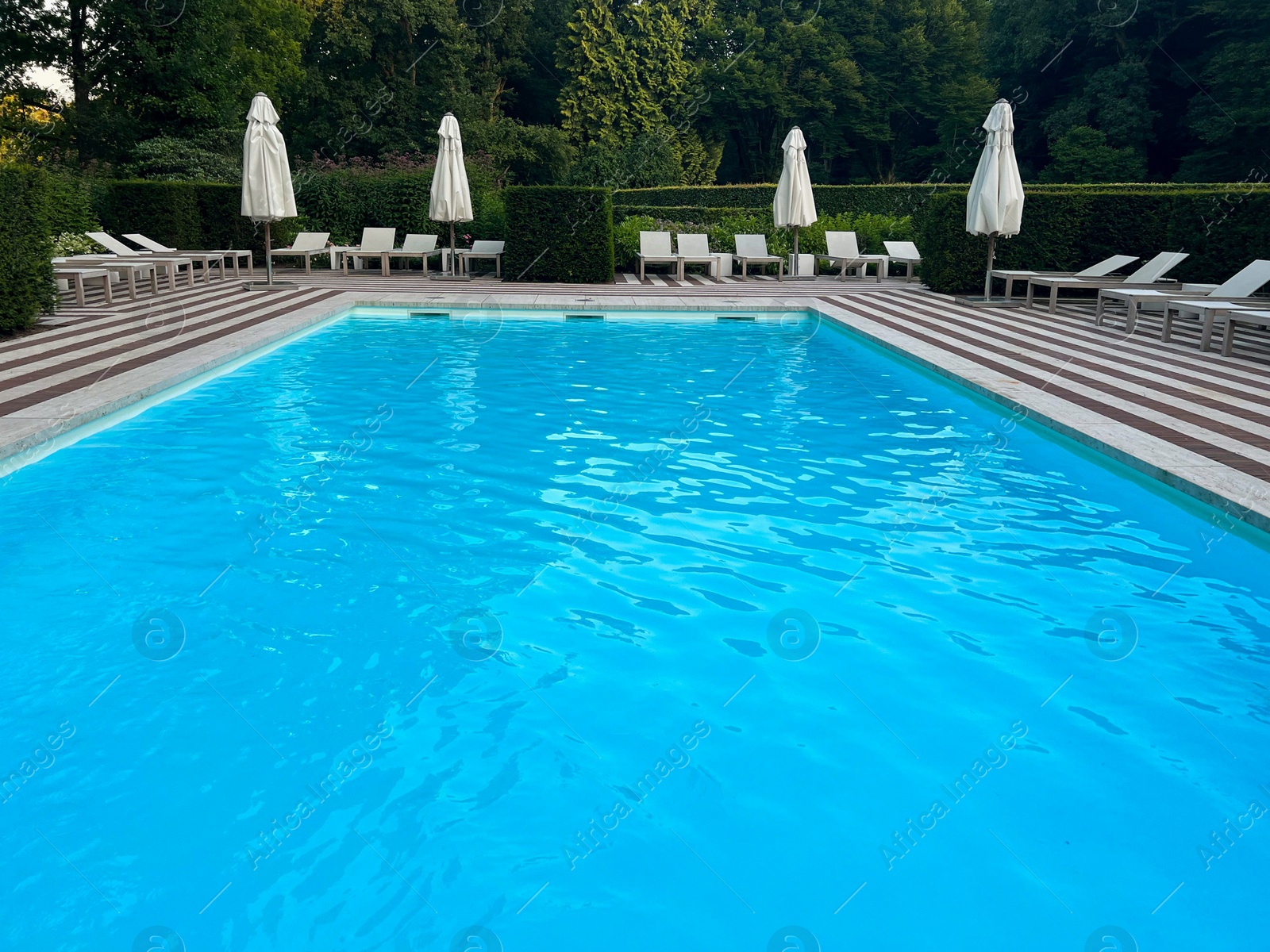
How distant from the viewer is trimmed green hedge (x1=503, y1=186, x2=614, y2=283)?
17.0 metres

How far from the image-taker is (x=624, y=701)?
12.8 ft

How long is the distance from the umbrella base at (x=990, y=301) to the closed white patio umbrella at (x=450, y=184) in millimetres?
8320

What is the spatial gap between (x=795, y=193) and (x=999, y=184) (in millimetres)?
4952

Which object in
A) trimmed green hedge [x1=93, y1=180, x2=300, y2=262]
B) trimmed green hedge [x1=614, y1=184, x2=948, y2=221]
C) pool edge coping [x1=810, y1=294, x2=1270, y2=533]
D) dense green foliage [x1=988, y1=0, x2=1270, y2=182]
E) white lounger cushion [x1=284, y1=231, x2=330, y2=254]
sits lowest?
pool edge coping [x1=810, y1=294, x2=1270, y2=533]

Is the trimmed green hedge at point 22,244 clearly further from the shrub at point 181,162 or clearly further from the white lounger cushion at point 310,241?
the shrub at point 181,162

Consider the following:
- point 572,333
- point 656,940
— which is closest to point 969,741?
point 656,940

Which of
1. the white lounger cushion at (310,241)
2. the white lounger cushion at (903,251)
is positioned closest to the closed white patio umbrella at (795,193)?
the white lounger cushion at (903,251)

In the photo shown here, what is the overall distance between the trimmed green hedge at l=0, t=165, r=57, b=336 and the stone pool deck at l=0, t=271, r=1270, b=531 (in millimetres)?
291

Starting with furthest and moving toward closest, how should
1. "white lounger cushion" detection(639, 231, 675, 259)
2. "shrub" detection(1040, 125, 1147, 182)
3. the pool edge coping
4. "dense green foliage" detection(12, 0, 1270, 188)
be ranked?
"shrub" detection(1040, 125, 1147, 182) → "dense green foliage" detection(12, 0, 1270, 188) → "white lounger cushion" detection(639, 231, 675, 259) → the pool edge coping

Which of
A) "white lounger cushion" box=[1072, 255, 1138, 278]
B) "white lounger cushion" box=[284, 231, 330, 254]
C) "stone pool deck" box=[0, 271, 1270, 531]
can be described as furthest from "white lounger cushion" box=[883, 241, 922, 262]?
"white lounger cushion" box=[284, 231, 330, 254]

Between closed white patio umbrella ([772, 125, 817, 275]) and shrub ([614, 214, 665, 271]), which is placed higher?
closed white patio umbrella ([772, 125, 817, 275])

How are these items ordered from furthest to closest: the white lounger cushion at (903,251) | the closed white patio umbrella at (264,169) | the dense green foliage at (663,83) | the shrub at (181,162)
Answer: the dense green foliage at (663,83) < the shrub at (181,162) < the white lounger cushion at (903,251) < the closed white patio umbrella at (264,169)

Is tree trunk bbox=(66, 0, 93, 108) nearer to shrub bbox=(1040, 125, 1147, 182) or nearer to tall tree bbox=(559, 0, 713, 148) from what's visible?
tall tree bbox=(559, 0, 713, 148)

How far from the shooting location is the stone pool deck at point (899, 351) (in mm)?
6539
